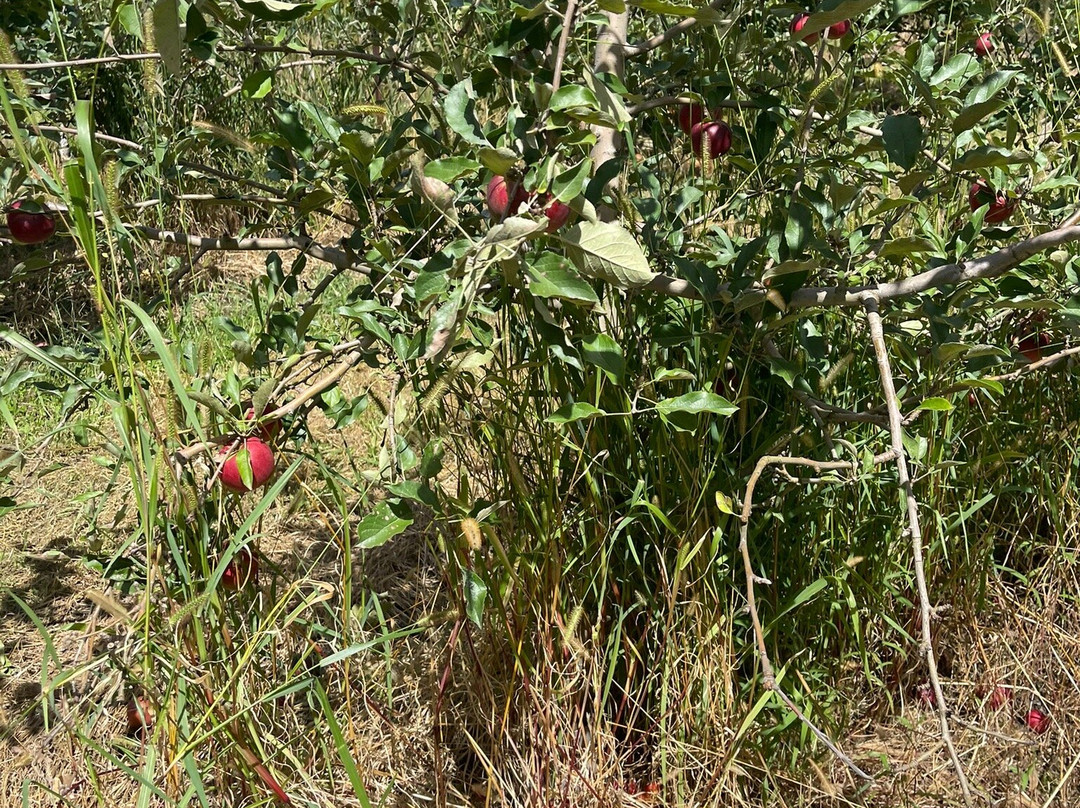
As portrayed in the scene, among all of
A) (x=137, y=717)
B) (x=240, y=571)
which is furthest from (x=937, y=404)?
(x=137, y=717)

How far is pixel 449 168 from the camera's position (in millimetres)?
1200

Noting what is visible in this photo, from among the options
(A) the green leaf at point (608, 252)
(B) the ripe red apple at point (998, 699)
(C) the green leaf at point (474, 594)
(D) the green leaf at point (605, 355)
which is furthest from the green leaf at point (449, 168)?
(B) the ripe red apple at point (998, 699)

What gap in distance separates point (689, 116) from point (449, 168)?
700mm

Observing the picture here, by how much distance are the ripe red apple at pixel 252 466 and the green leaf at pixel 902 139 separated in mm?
914

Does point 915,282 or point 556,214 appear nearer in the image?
point 556,214

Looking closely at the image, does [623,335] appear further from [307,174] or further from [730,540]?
[307,174]

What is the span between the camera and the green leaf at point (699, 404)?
1.28 metres

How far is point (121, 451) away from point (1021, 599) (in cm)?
161

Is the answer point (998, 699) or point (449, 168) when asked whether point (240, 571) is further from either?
→ point (998, 699)

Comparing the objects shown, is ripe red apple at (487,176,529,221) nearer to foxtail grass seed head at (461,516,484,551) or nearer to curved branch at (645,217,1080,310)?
curved branch at (645,217,1080,310)

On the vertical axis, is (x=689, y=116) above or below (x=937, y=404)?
above

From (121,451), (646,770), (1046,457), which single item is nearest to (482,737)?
(646,770)

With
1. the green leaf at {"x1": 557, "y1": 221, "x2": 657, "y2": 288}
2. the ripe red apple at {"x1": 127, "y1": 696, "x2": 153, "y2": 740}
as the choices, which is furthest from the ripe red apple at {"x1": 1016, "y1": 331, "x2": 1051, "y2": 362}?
the ripe red apple at {"x1": 127, "y1": 696, "x2": 153, "y2": 740}

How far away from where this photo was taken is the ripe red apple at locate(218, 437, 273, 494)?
4.52 ft
